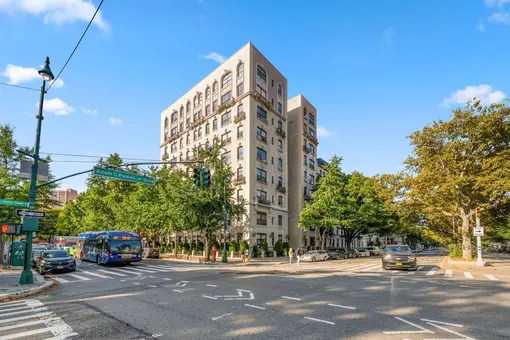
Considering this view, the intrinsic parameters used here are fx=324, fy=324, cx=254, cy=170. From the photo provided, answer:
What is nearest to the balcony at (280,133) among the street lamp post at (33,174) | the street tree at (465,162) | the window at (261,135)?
the window at (261,135)

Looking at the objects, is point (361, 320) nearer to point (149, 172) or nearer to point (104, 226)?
point (149, 172)

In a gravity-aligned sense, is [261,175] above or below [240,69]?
below

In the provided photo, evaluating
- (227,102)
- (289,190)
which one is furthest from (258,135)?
(289,190)

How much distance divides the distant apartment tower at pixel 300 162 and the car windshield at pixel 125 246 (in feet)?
93.7

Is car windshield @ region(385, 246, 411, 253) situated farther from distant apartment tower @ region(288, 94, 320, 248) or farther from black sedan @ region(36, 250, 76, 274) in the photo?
distant apartment tower @ region(288, 94, 320, 248)

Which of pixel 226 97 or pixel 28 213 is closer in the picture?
pixel 28 213

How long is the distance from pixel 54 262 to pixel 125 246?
6469 millimetres

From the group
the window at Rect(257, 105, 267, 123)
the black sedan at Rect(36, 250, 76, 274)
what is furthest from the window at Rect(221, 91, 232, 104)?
the black sedan at Rect(36, 250, 76, 274)

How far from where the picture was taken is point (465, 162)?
91.1 feet

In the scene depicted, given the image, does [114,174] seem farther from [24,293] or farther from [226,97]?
[226,97]

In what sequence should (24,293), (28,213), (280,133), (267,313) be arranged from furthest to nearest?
A: 1. (280,133)
2. (28,213)
3. (24,293)
4. (267,313)

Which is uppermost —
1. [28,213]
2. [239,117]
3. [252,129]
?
[239,117]

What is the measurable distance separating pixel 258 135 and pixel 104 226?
→ 109ft

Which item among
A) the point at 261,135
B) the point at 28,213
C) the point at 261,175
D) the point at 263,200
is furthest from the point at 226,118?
the point at 28,213
